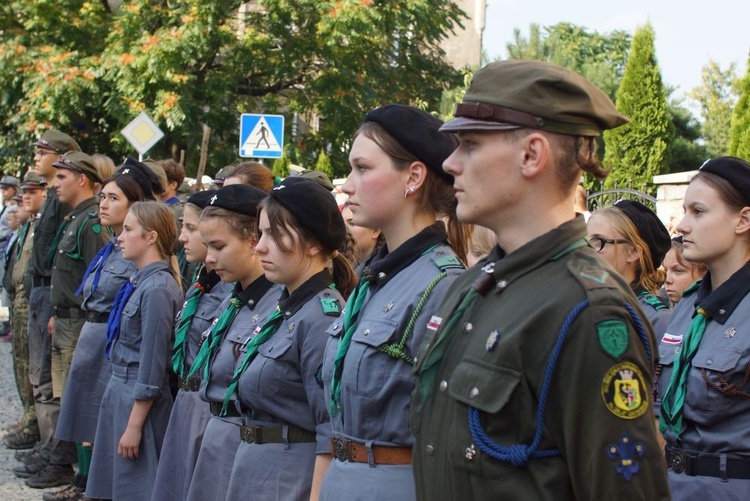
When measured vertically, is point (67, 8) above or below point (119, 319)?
above

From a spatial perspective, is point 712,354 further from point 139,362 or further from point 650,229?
point 139,362

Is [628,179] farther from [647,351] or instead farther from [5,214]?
[647,351]

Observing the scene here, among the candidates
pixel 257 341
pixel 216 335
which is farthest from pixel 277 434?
pixel 216 335

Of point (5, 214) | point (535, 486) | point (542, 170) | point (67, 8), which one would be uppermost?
point (67, 8)

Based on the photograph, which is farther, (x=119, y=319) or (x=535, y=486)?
(x=119, y=319)

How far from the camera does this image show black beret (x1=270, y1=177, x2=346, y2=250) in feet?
13.2

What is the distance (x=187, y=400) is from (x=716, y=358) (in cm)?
261

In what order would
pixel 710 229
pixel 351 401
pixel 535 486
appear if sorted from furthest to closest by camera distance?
pixel 710 229 → pixel 351 401 → pixel 535 486

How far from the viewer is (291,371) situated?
386cm

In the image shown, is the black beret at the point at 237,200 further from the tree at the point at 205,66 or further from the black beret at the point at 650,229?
the tree at the point at 205,66

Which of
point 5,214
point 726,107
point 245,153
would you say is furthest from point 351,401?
point 726,107

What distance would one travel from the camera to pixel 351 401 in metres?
3.06

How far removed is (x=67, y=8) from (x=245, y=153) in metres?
10.5

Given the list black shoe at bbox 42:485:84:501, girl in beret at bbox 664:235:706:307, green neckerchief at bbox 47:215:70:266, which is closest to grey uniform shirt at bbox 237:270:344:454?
girl in beret at bbox 664:235:706:307
